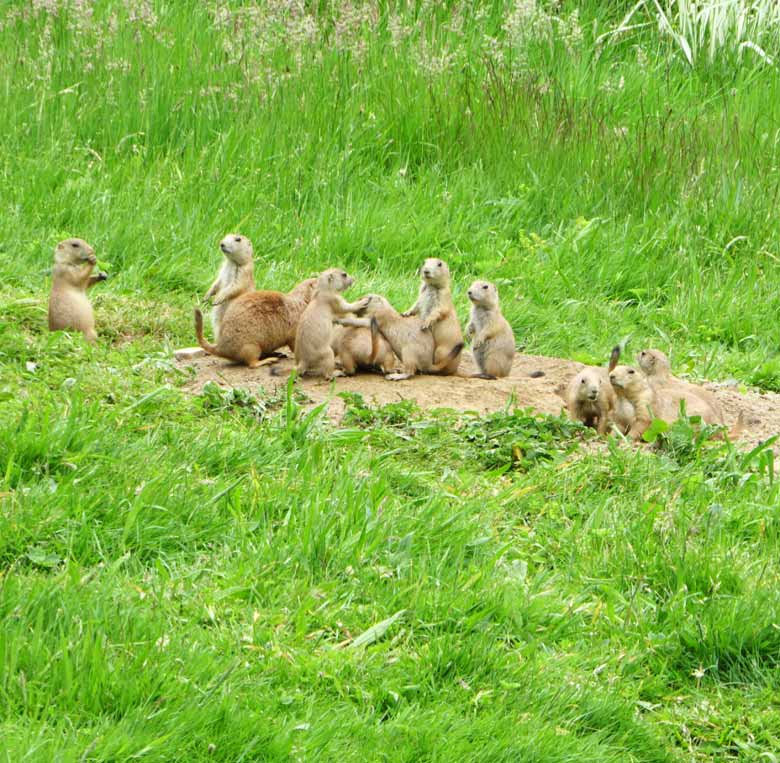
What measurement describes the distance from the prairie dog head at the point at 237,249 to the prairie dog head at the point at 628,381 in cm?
223

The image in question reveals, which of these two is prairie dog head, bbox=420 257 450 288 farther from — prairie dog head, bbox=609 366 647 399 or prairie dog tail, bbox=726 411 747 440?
prairie dog tail, bbox=726 411 747 440

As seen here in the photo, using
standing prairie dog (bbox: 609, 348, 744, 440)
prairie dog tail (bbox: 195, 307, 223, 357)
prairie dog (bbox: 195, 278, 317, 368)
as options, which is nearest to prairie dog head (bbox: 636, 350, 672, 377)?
standing prairie dog (bbox: 609, 348, 744, 440)

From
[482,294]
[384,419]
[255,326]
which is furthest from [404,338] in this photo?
[384,419]

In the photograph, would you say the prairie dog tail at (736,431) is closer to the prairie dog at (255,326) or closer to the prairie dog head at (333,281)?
the prairie dog head at (333,281)

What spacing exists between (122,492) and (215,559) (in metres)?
0.43

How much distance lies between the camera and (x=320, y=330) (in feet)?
22.0

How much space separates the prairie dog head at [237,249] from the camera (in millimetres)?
7320

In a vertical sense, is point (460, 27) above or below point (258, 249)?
above

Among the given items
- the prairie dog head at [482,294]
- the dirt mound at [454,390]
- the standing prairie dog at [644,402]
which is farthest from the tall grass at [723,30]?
the standing prairie dog at [644,402]

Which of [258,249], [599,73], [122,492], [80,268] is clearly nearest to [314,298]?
[80,268]

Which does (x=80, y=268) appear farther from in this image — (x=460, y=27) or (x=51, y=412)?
(x=460, y=27)

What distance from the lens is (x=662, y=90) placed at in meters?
11.0

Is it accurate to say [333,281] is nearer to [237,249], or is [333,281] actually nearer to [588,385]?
[237,249]

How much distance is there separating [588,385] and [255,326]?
177 centimetres
